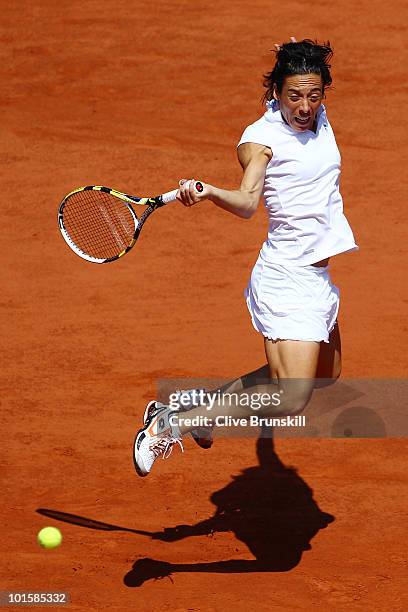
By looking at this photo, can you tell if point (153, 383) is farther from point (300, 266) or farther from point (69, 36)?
point (69, 36)

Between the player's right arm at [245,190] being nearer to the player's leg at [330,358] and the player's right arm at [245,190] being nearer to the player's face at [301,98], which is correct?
the player's face at [301,98]

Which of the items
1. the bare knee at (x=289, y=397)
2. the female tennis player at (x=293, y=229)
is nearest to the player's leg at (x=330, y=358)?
the female tennis player at (x=293, y=229)

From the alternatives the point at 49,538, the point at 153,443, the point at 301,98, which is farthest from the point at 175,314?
the point at 301,98

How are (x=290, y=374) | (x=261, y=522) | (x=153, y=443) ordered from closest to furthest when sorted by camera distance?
(x=290, y=374) → (x=153, y=443) → (x=261, y=522)

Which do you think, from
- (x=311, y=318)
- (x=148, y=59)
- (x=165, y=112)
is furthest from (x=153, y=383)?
(x=148, y=59)

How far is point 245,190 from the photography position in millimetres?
5648

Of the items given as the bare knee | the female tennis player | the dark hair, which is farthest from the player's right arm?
the bare knee

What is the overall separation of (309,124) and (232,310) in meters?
3.58

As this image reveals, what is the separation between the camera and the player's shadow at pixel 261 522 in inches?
246

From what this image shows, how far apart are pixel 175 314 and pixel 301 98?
3.70 metres

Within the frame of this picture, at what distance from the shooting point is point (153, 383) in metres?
8.28

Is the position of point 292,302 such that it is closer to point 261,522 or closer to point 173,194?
point 173,194

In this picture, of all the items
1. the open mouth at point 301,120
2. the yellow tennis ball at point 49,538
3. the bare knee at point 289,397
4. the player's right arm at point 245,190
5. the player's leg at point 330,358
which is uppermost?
the open mouth at point 301,120

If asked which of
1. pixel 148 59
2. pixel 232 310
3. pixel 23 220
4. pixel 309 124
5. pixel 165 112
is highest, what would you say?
pixel 148 59
